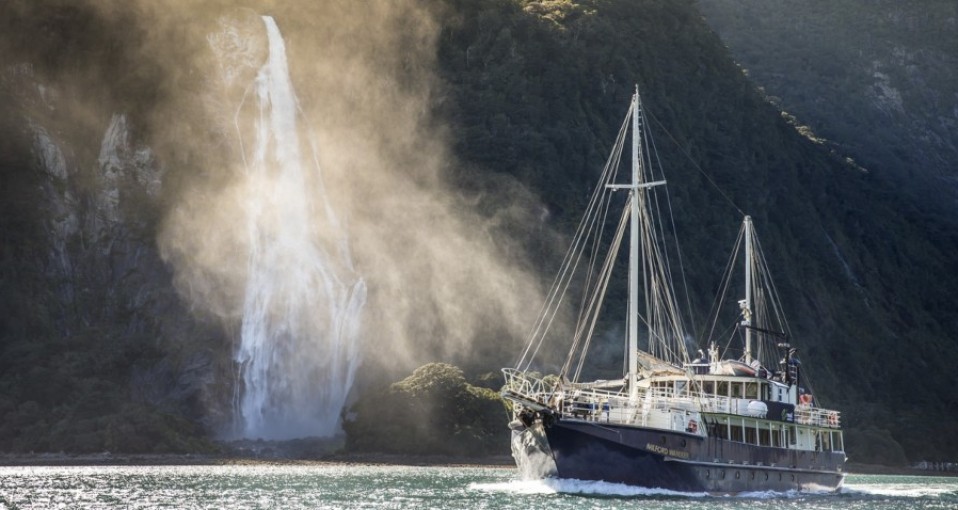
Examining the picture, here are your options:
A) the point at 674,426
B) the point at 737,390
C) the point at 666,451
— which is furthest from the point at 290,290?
the point at 666,451

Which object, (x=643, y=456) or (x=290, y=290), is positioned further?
(x=290, y=290)

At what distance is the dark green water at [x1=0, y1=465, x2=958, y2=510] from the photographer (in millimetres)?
55719

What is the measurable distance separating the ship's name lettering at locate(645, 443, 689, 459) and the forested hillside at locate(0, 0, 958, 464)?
121 ft

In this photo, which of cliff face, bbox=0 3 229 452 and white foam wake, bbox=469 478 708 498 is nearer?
white foam wake, bbox=469 478 708 498

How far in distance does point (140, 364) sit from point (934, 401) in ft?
272

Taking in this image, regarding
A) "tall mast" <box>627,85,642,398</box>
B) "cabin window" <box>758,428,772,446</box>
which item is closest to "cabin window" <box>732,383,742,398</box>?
"cabin window" <box>758,428,772,446</box>

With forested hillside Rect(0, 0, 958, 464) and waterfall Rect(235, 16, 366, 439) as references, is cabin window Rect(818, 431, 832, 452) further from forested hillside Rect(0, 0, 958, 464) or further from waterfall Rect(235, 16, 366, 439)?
waterfall Rect(235, 16, 366, 439)

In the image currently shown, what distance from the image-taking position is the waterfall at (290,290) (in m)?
112

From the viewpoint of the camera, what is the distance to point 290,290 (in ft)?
387

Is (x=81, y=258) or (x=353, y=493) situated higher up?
(x=81, y=258)

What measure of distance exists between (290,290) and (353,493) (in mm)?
57228

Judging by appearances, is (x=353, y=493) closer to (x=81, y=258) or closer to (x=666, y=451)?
(x=666, y=451)

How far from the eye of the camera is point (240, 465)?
293 ft

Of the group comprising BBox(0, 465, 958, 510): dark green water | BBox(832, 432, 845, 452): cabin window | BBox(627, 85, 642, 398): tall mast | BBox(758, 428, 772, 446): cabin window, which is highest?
BBox(627, 85, 642, 398): tall mast
